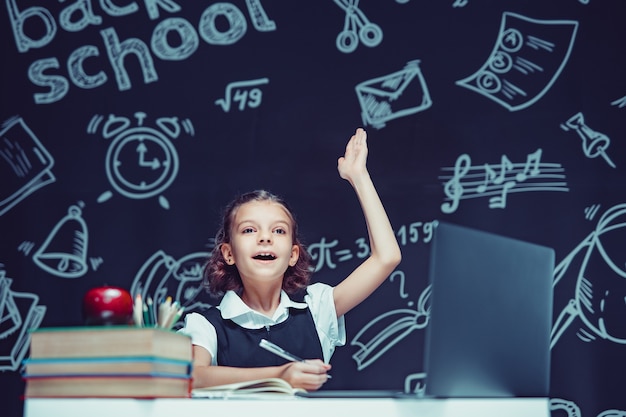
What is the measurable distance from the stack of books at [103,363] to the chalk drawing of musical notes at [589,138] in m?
2.02

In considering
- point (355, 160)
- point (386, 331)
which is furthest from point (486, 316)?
point (386, 331)

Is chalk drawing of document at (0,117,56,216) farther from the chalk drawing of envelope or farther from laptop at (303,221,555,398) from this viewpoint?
laptop at (303,221,555,398)

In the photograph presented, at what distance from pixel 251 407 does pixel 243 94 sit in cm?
204

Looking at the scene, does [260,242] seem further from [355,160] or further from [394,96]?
[394,96]

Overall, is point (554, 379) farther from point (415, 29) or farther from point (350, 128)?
point (415, 29)

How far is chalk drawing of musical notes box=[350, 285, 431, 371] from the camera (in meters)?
2.84

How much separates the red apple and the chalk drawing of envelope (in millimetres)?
1782

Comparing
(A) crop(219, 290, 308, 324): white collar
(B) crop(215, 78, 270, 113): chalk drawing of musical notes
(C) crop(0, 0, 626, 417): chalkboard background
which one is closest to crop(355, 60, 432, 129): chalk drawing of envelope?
(C) crop(0, 0, 626, 417): chalkboard background

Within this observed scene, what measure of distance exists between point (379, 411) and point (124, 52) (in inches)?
91.3

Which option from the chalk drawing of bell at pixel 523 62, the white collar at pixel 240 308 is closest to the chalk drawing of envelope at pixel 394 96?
the chalk drawing of bell at pixel 523 62

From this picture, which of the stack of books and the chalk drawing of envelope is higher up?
the chalk drawing of envelope

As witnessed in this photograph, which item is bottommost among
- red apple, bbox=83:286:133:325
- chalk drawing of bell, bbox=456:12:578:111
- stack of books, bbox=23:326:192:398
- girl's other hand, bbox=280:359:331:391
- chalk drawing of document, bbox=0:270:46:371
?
chalk drawing of document, bbox=0:270:46:371

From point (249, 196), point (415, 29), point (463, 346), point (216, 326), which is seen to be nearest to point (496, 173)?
point (415, 29)

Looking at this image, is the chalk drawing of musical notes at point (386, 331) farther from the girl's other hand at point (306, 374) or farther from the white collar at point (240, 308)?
the girl's other hand at point (306, 374)
